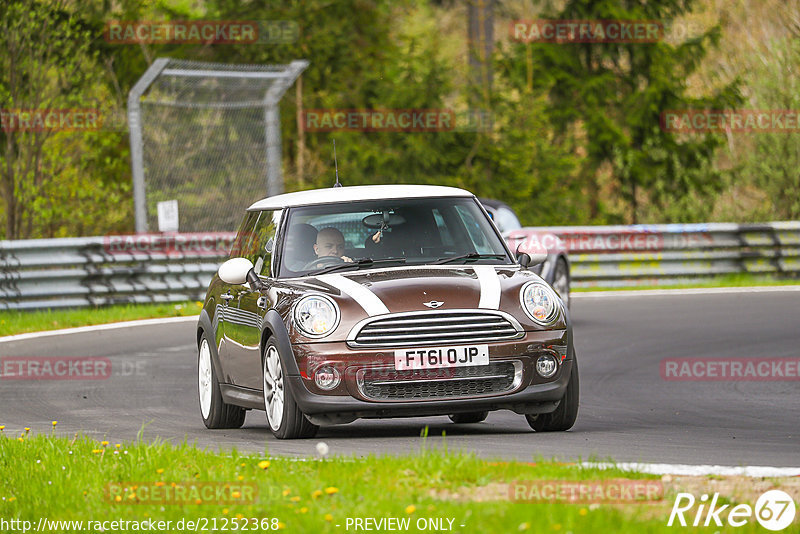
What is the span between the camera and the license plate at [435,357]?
8266 mm

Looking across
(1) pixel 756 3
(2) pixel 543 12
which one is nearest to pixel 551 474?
(2) pixel 543 12

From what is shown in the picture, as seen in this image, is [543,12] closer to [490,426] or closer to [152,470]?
[490,426]

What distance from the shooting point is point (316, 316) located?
27.6ft

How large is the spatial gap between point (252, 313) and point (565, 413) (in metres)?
2.06

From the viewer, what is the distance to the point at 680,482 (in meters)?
6.19
